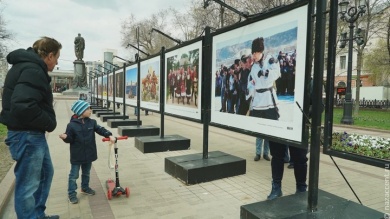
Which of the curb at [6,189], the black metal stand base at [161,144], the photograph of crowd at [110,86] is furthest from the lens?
the photograph of crowd at [110,86]

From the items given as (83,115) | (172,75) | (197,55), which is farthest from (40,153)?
(172,75)

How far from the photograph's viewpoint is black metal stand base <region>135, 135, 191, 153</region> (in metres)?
6.93

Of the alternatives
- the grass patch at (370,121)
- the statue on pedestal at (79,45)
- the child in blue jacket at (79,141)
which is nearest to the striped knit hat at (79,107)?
the child in blue jacket at (79,141)

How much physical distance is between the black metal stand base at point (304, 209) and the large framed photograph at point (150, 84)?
512 cm

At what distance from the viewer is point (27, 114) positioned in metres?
2.62

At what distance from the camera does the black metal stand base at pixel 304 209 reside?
8.66ft

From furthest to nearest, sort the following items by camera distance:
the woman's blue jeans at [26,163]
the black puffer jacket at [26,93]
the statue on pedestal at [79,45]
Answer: the statue on pedestal at [79,45] → the woman's blue jeans at [26,163] → the black puffer jacket at [26,93]

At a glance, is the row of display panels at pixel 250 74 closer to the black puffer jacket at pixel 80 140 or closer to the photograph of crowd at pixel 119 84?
the black puffer jacket at pixel 80 140

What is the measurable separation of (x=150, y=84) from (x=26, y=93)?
571 centimetres

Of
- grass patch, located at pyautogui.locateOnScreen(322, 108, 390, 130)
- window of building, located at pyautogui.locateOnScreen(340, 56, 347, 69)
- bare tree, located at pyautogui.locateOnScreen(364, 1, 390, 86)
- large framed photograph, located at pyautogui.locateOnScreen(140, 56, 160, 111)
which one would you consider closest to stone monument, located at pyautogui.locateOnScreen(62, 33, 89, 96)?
large framed photograph, located at pyautogui.locateOnScreen(140, 56, 160, 111)

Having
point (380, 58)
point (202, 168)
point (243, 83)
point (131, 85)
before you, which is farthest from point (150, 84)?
point (380, 58)

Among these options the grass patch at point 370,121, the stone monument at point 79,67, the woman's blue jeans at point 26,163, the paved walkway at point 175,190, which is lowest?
the paved walkway at point 175,190

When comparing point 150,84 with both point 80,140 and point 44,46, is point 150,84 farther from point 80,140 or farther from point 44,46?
point 44,46

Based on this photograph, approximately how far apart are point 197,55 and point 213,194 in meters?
2.57
